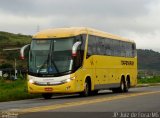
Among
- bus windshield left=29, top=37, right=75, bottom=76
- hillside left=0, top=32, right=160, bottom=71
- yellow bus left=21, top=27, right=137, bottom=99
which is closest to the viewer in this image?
yellow bus left=21, top=27, right=137, bottom=99

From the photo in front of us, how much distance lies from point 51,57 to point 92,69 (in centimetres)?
326

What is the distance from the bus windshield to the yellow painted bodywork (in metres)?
0.38

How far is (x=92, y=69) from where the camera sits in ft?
95.4

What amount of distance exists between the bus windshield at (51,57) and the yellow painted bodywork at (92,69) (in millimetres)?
384

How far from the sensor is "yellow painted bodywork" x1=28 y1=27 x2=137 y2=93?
2638 centimetres

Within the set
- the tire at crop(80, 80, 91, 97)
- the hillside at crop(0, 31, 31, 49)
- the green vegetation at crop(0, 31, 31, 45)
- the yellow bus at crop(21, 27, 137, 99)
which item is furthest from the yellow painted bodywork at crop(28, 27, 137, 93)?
the green vegetation at crop(0, 31, 31, 45)

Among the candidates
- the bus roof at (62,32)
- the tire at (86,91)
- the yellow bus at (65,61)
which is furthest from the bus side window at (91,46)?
the tire at (86,91)

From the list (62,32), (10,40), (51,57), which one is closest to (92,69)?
(62,32)

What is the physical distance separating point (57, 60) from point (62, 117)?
38.6 feet

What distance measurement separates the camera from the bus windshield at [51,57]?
2636 cm

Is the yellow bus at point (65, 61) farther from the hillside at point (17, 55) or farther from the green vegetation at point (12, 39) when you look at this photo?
the green vegetation at point (12, 39)

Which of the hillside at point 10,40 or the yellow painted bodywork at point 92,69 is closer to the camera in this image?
the yellow painted bodywork at point 92,69

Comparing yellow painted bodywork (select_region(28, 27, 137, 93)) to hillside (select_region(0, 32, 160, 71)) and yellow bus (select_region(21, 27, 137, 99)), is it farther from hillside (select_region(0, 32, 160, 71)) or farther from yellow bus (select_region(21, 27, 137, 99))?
hillside (select_region(0, 32, 160, 71))

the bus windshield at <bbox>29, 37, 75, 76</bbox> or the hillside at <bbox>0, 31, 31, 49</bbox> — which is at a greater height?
the hillside at <bbox>0, 31, 31, 49</bbox>
